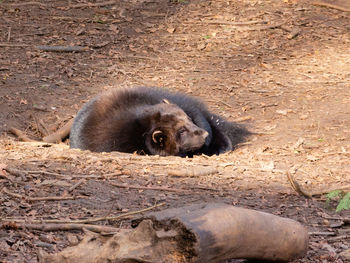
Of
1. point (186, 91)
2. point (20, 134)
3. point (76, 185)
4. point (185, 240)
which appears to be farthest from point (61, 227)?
point (186, 91)

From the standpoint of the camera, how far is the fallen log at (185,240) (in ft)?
9.87

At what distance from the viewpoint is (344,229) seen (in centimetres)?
459

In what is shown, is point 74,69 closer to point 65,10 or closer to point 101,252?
point 65,10

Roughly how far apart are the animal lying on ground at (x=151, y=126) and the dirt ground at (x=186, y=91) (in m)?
0.47

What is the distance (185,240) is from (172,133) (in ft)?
16.1

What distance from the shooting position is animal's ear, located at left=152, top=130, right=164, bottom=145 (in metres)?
7.90

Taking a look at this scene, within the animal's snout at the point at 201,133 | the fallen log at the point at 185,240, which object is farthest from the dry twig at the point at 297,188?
the animal's snout at the point at 201,133

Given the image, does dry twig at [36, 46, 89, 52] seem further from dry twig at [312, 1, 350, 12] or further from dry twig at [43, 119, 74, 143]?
dry twig at [312, 1, 350, 12]

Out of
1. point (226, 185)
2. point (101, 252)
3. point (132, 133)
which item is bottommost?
point (132, 133)

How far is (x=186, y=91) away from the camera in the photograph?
963cm

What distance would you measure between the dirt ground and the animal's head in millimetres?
663

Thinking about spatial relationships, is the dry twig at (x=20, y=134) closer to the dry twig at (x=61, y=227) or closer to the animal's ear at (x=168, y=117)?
the animal's ear at (x=168, y=117)

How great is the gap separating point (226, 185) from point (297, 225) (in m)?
1.76

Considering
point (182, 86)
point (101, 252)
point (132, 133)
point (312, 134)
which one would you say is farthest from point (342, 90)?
point (101, 252)
